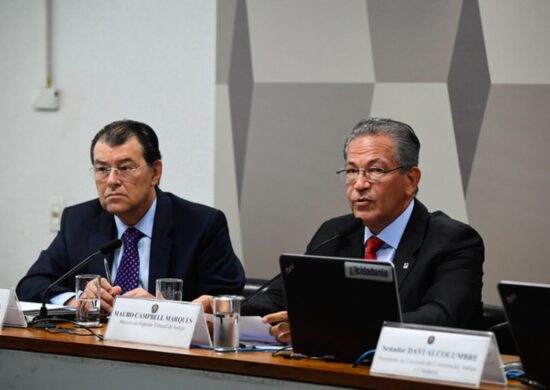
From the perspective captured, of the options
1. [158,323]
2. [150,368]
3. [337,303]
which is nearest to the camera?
[337,303]

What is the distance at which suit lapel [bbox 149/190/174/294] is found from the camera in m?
3.29

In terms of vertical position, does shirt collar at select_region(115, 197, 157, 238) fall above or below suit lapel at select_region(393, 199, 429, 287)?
above

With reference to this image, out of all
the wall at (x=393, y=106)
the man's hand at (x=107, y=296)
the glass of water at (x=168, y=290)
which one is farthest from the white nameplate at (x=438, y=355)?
the wall at (x=393, y=106)

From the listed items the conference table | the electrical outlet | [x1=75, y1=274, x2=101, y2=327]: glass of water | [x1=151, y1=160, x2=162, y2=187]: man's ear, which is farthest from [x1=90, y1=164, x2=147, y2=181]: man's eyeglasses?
the electrical outlet

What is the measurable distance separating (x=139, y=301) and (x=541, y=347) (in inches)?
41.9

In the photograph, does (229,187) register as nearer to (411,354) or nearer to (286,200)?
(286,200)

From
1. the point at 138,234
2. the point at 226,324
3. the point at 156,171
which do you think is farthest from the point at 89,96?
the point at 226,324

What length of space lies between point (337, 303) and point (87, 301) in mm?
931

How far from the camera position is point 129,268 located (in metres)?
3.29

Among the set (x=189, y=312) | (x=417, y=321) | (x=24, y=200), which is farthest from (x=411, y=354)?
(x=24, y=200)

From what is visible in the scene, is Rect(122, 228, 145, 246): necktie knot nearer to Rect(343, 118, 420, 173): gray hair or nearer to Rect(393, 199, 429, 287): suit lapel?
Rect(343, 118, 420, 173): gray hair

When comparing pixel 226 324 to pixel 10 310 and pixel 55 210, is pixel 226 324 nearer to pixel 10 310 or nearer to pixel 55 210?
pixel 10 310

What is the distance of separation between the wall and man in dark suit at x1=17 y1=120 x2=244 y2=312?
2.07 feet

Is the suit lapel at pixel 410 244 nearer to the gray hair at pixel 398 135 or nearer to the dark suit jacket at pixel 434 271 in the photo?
the dark suit jacket at pixel 434 271
